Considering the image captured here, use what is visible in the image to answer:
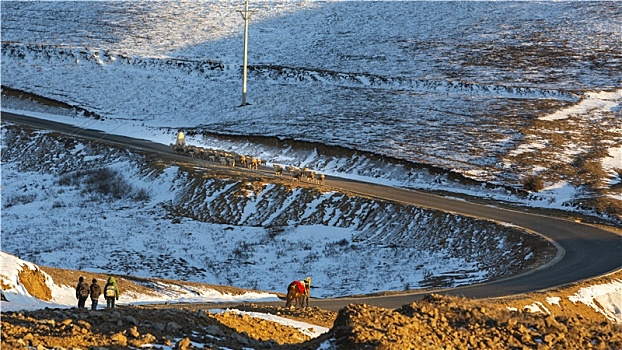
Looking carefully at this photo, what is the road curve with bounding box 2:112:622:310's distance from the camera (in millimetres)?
27203

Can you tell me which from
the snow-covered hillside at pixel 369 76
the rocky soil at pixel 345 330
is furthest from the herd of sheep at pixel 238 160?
the rocky soil at pixel 345 330

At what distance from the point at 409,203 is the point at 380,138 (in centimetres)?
1649

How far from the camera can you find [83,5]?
108 m

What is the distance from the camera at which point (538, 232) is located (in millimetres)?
36312

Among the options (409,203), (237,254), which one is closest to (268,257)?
(237,254)

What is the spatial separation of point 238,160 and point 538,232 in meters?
20.6

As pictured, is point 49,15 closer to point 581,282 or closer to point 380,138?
point 380,138

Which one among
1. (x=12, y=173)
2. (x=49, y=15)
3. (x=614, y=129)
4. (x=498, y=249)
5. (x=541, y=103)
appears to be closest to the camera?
(x=498, y=249)

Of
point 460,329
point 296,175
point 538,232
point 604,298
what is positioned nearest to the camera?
point 460,329

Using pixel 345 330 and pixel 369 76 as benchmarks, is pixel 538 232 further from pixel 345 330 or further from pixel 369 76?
pixel 369 76

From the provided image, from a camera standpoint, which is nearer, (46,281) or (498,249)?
(46,281)

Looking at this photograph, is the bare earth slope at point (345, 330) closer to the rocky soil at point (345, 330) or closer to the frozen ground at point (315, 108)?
the rocky soil at point (345, 330)

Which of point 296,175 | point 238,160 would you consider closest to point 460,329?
point 296,175

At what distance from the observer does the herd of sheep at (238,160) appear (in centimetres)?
4647
